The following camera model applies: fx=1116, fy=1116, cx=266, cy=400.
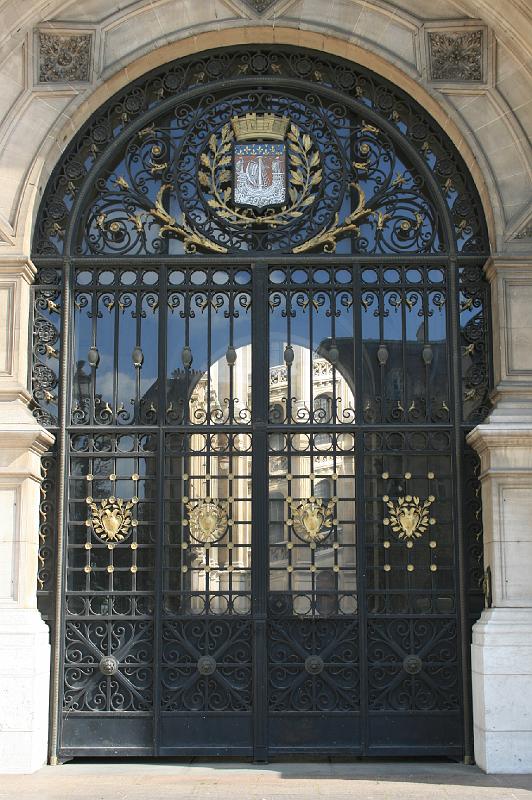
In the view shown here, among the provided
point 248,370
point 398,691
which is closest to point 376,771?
point 398,691

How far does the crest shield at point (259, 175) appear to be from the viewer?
10.7 meters

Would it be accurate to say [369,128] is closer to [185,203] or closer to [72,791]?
[185,203]

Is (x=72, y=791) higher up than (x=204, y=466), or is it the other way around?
(x=204, y=466)

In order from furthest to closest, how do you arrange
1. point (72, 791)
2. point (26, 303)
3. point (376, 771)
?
point (26, 303), point (376, 771), point (72, 791)

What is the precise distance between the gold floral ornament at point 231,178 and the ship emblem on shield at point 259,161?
Answer: 0.06m

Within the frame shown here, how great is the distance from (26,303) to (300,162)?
2.93 metres

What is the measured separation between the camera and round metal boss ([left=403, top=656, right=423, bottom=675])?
9.98 m

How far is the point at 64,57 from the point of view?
10578 mm

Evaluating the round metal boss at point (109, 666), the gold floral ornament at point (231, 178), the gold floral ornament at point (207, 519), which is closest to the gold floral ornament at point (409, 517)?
the gold floral ornament at point (207, 519)

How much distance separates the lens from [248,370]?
34.5ft

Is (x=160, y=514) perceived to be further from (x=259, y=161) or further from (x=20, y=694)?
(x=259, y=161)

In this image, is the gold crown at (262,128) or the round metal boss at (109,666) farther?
the gold crown at (262,128)

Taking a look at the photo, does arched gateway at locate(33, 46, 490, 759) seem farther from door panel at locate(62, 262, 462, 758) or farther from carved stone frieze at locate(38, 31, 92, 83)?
carved stone frieze at locate(38, 31, 92, 83)

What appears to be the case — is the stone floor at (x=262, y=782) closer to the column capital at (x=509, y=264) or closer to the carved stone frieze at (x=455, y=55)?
the column capital at (x=509, y=264)
